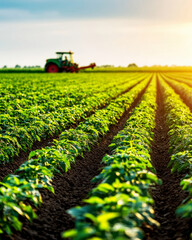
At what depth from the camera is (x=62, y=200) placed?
4711 millimetres


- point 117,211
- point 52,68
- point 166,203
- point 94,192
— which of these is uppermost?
point 52,68

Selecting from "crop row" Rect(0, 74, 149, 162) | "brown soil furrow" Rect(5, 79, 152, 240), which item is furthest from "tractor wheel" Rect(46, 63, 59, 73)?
"brown soil furrow" Rect(5, 79, 152, 240)

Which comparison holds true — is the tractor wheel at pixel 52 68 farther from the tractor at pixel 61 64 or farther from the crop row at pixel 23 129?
the crop row at pixel 23 129

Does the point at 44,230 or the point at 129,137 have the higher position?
the point at 129,137

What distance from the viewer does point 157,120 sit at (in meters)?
11.8

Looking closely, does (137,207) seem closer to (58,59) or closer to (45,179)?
(45,179)

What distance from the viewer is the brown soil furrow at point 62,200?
12.1ft

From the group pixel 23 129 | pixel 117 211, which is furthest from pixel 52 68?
pixel 117 211

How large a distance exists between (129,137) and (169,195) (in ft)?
6.14

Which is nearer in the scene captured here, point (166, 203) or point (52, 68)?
point (166, 203)

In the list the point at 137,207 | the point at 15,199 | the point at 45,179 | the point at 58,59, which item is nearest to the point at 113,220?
the point at 137,207

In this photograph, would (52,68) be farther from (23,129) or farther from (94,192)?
(94,192)

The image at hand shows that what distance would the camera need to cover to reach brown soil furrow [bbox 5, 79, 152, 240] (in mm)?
3699

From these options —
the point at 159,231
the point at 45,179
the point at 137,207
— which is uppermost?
the point at 137,207
